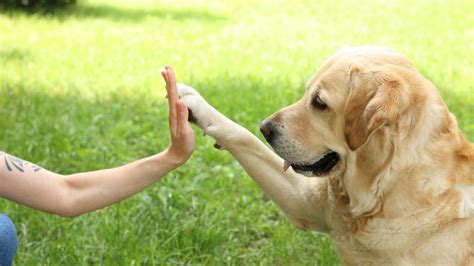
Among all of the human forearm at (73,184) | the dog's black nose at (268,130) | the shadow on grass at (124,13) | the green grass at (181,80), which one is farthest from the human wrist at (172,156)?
the shadow on grass at (124,13)

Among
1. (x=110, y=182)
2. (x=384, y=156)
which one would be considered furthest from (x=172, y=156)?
(x=384, y=156)

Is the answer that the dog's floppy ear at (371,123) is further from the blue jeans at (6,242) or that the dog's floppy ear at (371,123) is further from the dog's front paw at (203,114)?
the blue jeans at (6,242)

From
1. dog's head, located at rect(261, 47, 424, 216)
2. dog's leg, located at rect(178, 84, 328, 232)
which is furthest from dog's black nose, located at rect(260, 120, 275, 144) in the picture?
dog's leg, located at rect(178, 84, 328, 232)

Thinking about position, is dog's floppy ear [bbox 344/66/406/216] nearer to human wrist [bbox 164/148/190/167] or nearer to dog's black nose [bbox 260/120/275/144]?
dog's black nose [bbox 260/120/275/144]

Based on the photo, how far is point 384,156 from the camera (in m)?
2.81

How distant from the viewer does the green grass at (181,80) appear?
3867 mm

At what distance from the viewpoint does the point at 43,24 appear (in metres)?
9.48

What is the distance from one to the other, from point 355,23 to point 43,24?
178 inches

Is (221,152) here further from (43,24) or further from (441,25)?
(441,25)

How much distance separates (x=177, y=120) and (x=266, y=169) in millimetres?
722

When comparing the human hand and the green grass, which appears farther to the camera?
the green grass

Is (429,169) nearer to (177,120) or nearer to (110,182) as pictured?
(177,120)

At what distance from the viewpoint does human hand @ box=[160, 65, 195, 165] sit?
9.04 ft

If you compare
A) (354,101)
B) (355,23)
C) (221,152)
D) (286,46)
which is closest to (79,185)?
(354,101)
